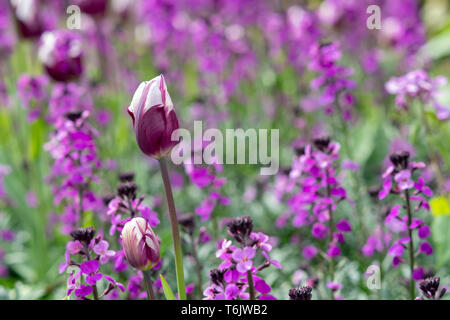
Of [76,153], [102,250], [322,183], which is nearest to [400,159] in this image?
[322,183]

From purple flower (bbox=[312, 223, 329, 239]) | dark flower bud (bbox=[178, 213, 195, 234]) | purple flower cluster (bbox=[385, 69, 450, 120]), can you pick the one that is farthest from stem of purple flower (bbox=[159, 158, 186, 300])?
purple flower cluster (bbox=[385, 69, 450, 120])

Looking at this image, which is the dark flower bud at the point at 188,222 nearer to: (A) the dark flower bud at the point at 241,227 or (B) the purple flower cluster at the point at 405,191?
(A) the dark flower bud at the point at 241,227

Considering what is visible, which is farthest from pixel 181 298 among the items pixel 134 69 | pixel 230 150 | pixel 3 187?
pixel 134 69

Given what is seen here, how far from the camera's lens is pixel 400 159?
4.12ft

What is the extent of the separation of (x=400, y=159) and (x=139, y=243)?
584 mm

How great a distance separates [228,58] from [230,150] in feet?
1.99

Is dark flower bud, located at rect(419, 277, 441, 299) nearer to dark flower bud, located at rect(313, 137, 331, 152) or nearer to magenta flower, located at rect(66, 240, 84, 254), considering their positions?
dark flower bud, located at rect(313, 137, 331, 152)

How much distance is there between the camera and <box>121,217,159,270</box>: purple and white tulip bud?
1047 millimetres

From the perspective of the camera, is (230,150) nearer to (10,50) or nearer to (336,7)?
(336,7)

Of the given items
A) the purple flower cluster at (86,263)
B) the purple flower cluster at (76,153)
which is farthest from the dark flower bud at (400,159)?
the purple flower cluster at (76,153)

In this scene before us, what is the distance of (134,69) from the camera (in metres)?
3.53

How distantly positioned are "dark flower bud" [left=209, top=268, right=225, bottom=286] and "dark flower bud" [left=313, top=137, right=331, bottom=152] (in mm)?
435

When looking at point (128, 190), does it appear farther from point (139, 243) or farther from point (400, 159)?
point (400, 159)

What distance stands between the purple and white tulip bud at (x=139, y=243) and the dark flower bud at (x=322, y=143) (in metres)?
0.52
